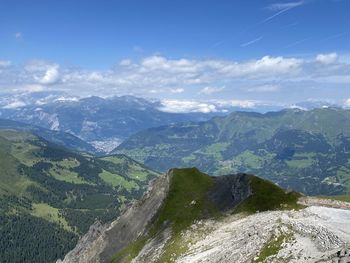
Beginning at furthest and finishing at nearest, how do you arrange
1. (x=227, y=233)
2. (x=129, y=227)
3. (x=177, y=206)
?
1. (x=129, y=227)
2. (x=177, y=206)
3. (x=227, y=233)

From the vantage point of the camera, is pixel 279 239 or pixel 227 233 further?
pixel 227 233

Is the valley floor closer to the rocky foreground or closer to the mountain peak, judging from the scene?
the rocky foreground

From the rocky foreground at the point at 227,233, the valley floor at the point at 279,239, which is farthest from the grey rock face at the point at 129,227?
the valley floor at the point at 279,239

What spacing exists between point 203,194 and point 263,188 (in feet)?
95.3

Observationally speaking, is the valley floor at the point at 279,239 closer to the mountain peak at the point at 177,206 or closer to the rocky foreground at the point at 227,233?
the rocky foreground at the point at 227,233

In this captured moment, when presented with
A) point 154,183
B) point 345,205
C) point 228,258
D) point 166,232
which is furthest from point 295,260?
point 154,183

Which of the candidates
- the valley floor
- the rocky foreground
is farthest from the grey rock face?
the valley floor

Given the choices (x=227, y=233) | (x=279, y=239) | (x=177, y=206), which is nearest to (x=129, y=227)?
(x=177, y=206)

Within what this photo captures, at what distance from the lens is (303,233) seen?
93500mm

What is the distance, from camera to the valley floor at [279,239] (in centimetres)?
8538

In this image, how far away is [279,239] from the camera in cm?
9344

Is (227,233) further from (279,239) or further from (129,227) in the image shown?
(129,227)

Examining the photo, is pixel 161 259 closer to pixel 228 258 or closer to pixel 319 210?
pixel 228 258

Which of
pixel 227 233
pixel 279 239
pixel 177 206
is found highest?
pixel 279 239
